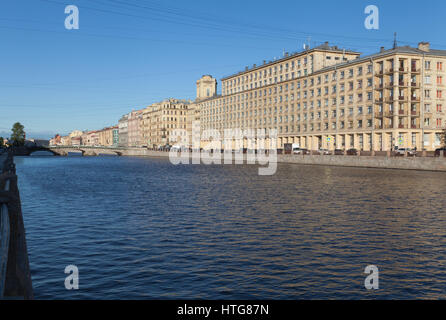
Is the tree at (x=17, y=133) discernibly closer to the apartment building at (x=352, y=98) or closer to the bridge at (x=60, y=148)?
the bridge at (x=60, y=148)

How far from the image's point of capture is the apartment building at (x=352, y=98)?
7875 centimetres

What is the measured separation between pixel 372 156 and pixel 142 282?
188 ft

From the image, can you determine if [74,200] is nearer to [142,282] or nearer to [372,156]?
[142,282]

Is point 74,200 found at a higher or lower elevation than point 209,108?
lower

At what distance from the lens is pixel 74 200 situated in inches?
1130

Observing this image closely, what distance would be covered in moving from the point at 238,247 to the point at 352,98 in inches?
3146

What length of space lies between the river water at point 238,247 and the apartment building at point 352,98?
173ft

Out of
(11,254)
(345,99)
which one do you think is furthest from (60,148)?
(11,254)

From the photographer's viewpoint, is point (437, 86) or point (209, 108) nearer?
point (437, 86)

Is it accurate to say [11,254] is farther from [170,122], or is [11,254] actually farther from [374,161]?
[170,122]

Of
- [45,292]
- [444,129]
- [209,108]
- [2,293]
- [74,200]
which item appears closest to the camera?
[2,293]

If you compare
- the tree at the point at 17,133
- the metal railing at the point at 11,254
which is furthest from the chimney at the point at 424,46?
the tree at the point at 17,133

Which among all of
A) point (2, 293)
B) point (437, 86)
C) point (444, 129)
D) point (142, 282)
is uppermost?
point (437, 86)
